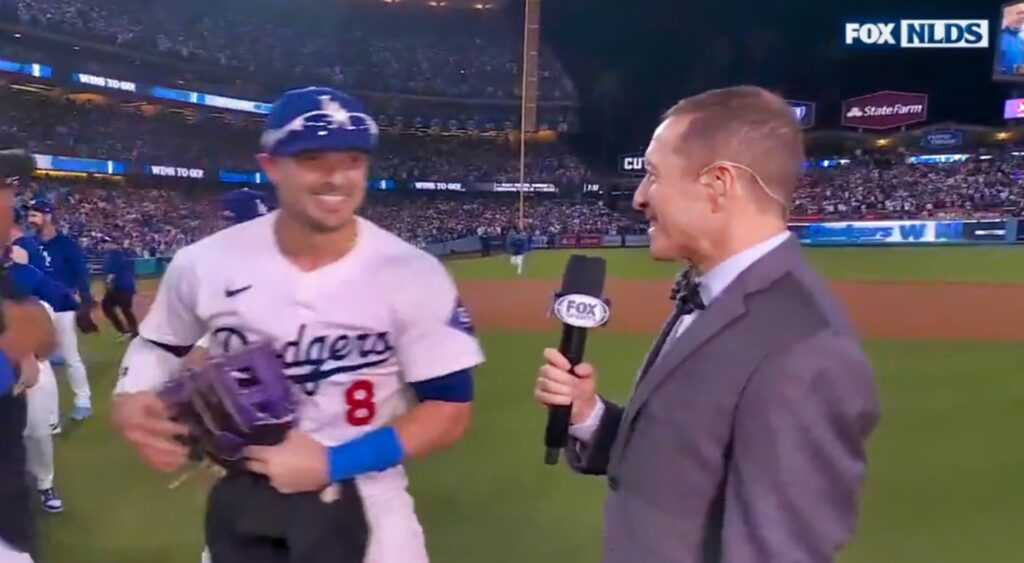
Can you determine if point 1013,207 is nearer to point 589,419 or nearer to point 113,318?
point 113,318

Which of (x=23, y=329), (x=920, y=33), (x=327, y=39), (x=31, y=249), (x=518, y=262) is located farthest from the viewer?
(x=920, y=33)

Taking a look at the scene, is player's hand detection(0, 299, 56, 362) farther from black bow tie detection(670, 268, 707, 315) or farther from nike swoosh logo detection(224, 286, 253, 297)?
black bow tie detection(670, 268, 707, 315)

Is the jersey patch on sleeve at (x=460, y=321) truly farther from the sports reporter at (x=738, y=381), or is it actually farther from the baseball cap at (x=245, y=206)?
the baseball cap at (x=245, y=206)

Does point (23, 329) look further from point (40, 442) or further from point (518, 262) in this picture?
point (518, 262)

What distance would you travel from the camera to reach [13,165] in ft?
8.26

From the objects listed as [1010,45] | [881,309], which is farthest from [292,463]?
[1010,45]

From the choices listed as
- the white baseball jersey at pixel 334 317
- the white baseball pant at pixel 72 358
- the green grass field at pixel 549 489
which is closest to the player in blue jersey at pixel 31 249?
the white baseball pant at pixel 72 358

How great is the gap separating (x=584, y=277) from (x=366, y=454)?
567mm

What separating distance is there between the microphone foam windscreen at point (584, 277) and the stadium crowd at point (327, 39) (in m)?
23.0

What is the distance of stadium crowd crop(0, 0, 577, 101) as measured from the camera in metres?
24.6

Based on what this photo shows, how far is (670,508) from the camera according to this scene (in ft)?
4.73

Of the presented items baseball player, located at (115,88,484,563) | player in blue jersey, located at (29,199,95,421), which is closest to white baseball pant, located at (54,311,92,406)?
player in blue jersey, located at (29,199,95,421)

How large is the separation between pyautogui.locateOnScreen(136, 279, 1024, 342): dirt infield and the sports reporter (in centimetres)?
885

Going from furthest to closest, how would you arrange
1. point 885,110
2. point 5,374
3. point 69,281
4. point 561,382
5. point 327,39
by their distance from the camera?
point 885,110 < point 327,39 < point 69,281 < point 5,374 < point 561,382
